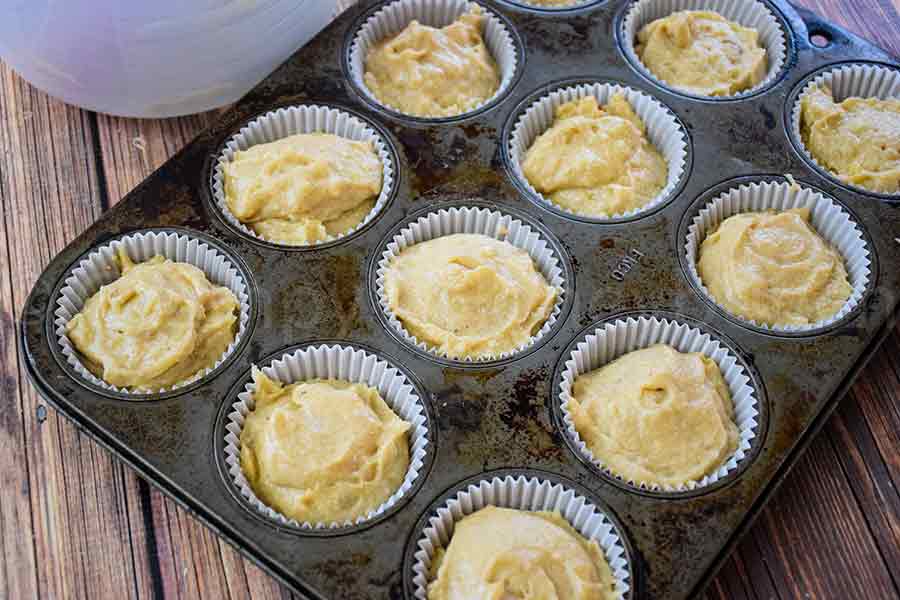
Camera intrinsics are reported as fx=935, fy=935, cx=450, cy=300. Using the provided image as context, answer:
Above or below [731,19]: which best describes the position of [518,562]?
below

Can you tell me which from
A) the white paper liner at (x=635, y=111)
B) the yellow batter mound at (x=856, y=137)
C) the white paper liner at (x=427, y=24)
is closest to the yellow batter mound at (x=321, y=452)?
the white paper liner at (x=635, y=111)

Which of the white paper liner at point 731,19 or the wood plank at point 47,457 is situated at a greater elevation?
the white paper liner at point 731,19

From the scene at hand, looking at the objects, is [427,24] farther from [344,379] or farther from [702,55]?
[344,379]

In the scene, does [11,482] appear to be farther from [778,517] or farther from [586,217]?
[778,517]

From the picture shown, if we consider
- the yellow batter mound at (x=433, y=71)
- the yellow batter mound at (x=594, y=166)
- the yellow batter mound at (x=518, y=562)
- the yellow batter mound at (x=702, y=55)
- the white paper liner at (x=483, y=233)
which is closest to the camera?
the yellow batter mound at (x=518, y=562)

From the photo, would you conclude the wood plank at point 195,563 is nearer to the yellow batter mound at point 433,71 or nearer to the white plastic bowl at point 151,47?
the white plastic bowl at point 151,47

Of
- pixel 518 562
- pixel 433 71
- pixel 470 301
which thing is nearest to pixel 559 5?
pixel 433 71
